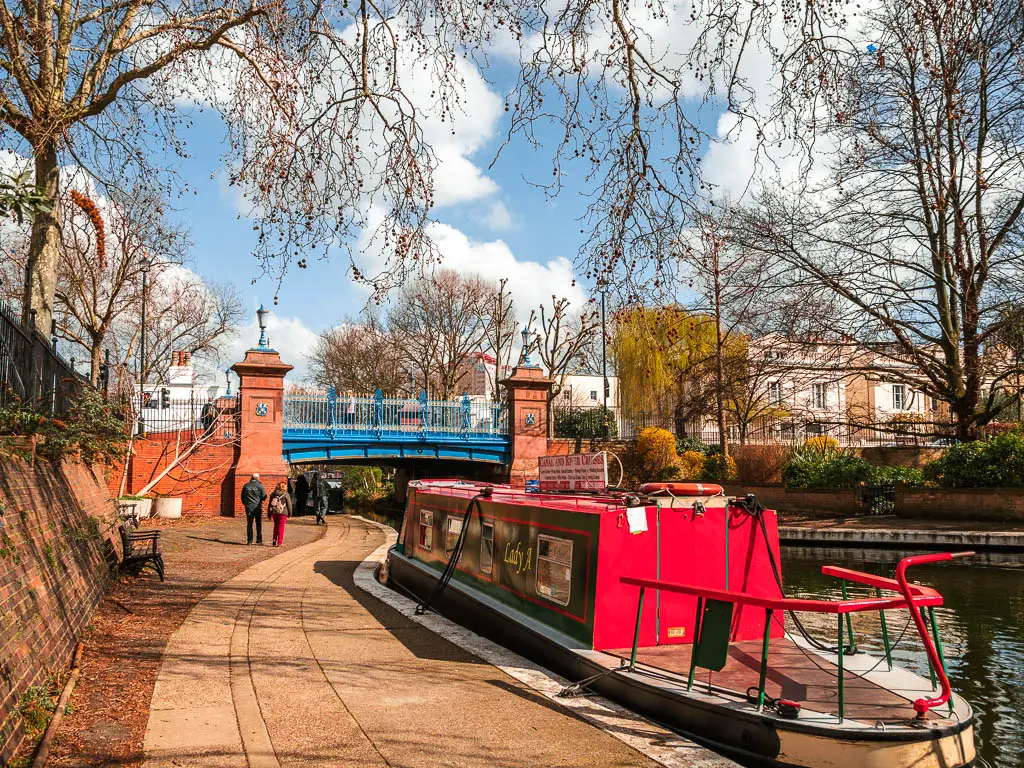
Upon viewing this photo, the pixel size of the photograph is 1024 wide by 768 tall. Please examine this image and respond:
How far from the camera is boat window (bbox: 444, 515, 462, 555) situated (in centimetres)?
1124

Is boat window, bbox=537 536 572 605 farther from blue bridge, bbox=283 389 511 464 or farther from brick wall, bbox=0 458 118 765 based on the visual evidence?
blue bridge, bbox=283 389 511 464

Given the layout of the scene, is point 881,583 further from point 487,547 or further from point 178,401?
point 178,401

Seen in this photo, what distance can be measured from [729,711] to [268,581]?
8851mm

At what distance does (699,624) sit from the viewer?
6.31 meters

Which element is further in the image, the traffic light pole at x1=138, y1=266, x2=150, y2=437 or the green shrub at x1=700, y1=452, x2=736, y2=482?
the green shrub at x1=700, y1=452, x2=736, y2=482

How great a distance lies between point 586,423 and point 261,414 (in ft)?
50.1

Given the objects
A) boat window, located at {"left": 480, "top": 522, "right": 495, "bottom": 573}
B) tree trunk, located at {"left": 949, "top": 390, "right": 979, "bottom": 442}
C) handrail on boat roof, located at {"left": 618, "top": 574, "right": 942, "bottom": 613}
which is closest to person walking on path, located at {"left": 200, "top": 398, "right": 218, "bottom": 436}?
boat window, located at {"left": 480, "top": 522, "right": 495, "bottom": 573}

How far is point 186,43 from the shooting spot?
905 cm

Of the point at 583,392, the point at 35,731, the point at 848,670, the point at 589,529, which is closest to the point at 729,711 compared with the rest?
the point at 848,670

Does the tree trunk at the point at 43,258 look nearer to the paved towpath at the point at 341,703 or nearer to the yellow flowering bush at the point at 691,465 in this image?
the paved towpath at the point at 341,703

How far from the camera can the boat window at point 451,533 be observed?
11.2 meters

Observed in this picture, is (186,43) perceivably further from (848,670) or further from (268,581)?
(848,670)

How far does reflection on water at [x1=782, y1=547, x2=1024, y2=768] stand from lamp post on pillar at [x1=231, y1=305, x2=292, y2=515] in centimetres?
1584

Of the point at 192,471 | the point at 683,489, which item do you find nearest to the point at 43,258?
the point at 683,489
